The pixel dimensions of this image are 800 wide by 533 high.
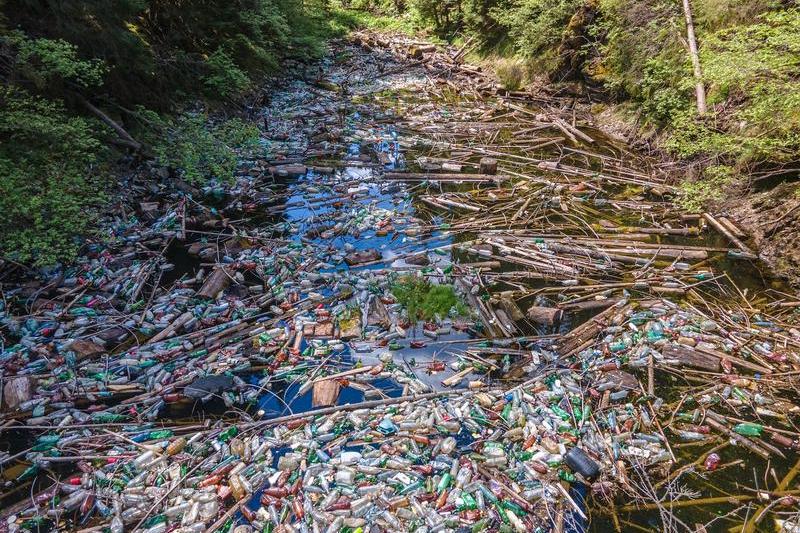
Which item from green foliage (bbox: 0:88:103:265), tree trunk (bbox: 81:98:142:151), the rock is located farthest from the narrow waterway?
tree trunk (bbox: 81:98:142:151)

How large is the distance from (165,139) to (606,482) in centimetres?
1051

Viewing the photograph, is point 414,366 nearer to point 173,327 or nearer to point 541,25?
point 173,327

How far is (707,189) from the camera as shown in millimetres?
8562

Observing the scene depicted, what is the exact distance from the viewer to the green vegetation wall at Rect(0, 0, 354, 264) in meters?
6.39

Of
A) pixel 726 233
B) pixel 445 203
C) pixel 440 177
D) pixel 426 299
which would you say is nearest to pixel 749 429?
pixel 426 299

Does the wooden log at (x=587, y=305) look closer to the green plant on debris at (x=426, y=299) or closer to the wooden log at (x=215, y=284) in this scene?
the green plant on debris at (x=426, y=299)

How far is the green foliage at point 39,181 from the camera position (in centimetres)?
609

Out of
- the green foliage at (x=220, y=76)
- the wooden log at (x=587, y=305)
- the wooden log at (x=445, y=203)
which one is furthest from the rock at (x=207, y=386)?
the green foliage at (x=220, y=76)

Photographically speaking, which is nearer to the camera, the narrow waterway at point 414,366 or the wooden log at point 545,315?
the narrow waterway at point 414,366

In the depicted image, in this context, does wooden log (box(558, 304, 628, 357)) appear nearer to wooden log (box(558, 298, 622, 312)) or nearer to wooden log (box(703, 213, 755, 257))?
wooden log (box(558, 298, 622, 312))

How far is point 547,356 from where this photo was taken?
568 centimetres

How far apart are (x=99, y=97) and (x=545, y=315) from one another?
32.3 ft

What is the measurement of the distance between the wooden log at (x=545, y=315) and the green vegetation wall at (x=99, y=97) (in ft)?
23.2

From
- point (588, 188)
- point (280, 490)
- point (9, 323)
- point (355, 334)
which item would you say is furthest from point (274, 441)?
point (588, 188)
